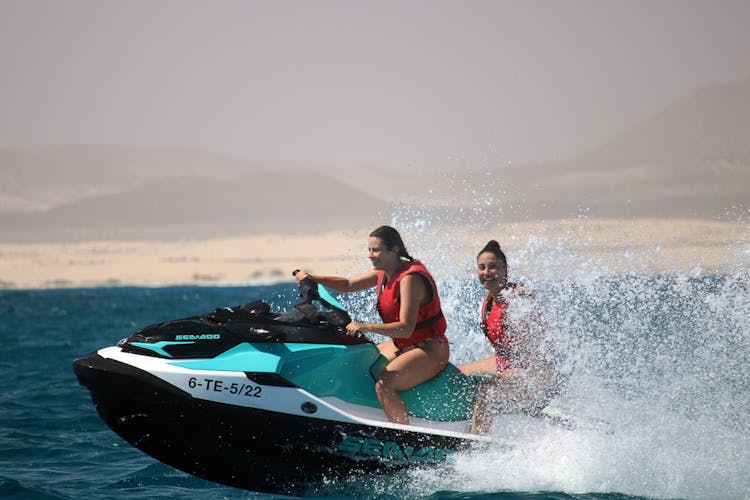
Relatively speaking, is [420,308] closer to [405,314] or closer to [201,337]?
[405,314]

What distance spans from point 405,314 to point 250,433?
123 centimetres

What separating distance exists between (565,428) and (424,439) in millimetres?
1039

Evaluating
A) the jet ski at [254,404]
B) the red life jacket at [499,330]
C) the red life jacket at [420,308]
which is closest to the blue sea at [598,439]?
the jet ski at [254,404]

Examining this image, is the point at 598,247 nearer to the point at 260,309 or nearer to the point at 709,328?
the point at 709,328

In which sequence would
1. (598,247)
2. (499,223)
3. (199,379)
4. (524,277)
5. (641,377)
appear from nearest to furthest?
(199,379) → (641,377) → (524,277) → (598,247) → (499,223)

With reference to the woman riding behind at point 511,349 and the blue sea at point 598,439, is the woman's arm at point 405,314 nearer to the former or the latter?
the woman riding behind at point 511,349

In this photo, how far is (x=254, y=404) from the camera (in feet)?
19.4

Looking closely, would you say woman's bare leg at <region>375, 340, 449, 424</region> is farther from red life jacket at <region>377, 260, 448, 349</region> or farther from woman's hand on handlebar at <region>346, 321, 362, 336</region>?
woman's hand on handlebar at <region>346, 321, 362, 336</region>

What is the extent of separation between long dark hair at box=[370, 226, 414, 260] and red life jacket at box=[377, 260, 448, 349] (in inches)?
3.3

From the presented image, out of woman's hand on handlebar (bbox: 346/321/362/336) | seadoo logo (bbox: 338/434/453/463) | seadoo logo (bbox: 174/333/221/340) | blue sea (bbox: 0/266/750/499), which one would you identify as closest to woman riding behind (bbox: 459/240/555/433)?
blue sea (bbox: 0/266/750/499)

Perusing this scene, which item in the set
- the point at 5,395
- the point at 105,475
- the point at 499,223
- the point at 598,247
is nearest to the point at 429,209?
the point at 499,223

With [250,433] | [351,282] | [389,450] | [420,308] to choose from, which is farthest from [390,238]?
[250,433]

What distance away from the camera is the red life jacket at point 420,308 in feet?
20.1

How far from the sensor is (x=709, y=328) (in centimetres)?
707
